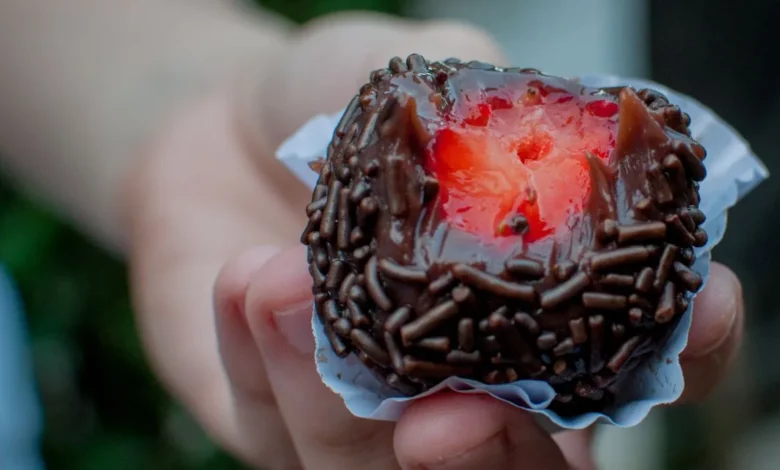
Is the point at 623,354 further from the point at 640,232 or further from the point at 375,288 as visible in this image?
the point at 375,288

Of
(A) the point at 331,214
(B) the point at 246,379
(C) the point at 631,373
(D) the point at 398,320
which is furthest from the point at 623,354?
(B) the point at 246,379

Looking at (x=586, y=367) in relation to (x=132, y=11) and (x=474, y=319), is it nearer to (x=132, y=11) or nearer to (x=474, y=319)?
(x=474, y=319)

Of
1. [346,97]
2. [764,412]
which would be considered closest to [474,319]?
[346,97]

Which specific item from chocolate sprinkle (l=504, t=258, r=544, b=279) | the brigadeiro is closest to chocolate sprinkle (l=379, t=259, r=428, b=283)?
the brigadeiro

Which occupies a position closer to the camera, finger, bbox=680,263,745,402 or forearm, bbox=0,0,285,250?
finger, bbox=680,263,745,402

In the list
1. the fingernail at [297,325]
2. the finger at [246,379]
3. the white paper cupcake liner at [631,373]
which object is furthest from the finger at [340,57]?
the fingernail at [297,325]

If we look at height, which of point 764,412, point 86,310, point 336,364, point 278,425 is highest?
point 336,364

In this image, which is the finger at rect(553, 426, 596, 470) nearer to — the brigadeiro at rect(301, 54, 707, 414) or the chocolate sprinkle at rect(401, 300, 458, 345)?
the brigadeiro at rect(301, 54, 707, 414)
